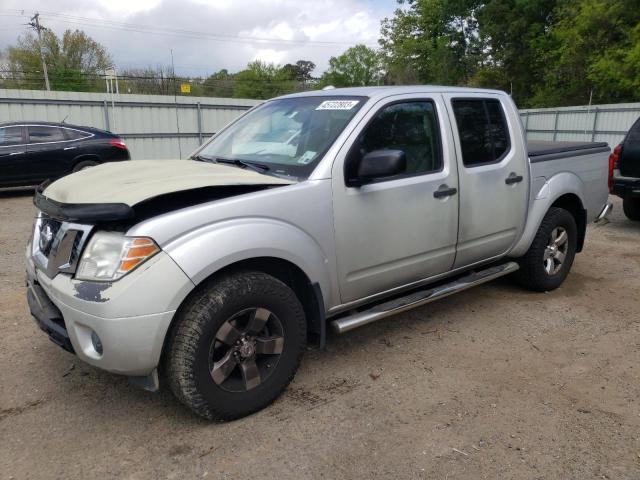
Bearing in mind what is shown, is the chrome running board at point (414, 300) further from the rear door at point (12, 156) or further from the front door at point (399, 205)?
the rear door at point (12, 156)

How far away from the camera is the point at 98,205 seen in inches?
98.7

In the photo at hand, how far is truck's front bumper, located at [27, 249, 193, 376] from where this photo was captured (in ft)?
7.89

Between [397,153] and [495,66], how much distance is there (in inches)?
1631

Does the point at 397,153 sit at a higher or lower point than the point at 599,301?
higher

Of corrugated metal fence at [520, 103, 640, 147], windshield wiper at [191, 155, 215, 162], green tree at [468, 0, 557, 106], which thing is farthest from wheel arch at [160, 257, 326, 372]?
green tree at [468, 0, 557, 106]

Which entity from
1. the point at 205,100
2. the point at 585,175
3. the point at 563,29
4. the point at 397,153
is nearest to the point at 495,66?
the point at 563,29

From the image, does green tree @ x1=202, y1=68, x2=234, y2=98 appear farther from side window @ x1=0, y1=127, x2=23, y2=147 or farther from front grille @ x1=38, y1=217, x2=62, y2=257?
front grille @ x1=38, y1=217, x2=62, y2=257

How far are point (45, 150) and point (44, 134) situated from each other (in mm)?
385

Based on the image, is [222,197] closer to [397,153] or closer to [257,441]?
[397,153]

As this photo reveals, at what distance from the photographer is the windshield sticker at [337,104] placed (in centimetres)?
343

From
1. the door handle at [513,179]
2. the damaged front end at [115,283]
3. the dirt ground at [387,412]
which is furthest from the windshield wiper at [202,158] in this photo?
the door handle at [513,179]

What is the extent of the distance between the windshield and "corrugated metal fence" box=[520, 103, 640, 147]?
13.9 meters

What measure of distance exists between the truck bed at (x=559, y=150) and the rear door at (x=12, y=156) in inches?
386

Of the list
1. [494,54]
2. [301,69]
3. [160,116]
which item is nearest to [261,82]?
[301,69]
